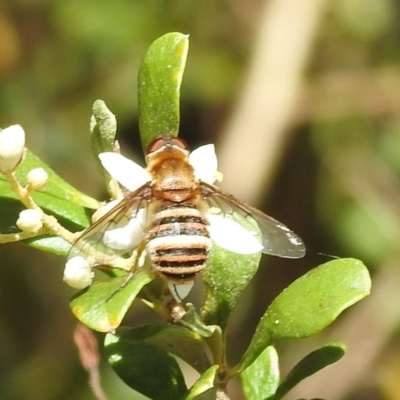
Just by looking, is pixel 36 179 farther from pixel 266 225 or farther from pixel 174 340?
pixel 266 225

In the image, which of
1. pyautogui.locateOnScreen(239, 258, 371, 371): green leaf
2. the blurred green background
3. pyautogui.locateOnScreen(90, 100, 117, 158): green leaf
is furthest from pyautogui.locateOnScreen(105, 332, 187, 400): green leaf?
the blurred green background

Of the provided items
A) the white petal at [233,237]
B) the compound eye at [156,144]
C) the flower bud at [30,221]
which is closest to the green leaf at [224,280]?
the white petal at [233,237]

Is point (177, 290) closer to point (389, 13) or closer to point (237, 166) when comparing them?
point (237, 166)

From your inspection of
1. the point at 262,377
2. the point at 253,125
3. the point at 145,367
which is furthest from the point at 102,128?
the point at 253,125

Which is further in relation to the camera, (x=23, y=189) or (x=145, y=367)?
(x=145, y=367)

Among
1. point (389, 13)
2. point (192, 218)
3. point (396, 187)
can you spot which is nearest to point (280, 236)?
point (192, 218)
